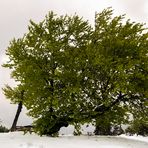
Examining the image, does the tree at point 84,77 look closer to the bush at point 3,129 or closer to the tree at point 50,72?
the tree at point 50,72

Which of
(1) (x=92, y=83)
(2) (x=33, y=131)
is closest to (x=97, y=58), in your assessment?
(1) (x=92, y=83)

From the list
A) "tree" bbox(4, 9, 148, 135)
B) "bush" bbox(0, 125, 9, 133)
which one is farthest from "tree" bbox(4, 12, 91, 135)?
"bush" bbox(0, 125, 9, 133)

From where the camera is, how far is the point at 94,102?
28.0 meters

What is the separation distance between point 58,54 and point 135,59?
16.4ft

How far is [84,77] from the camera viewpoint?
2775 cm

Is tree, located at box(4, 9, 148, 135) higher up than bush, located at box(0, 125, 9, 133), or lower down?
lower down

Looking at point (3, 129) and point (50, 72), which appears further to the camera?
point (3, 129)

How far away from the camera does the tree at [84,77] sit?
27.3 metres

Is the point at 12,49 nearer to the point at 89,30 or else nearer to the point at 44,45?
the point at 44,45

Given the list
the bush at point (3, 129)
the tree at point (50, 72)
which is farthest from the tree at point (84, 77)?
the bush at point (3, 129)

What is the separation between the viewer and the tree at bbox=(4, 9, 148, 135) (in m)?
27.3

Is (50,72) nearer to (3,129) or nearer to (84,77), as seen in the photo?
(84,77)

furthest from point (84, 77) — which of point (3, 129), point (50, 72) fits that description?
point (3, 129)

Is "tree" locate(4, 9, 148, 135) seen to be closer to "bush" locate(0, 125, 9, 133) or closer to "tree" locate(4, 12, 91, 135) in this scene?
"tree" locate(4, 12, 91, 135)
